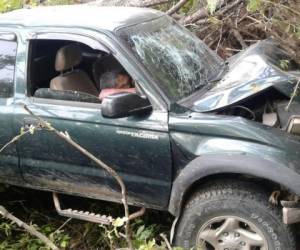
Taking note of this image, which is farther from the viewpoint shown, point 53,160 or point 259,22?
point 259,22

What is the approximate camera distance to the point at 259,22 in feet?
18.4

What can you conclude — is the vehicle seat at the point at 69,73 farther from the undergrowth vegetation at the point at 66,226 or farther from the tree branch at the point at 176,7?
the tree branch at the point at 176,7

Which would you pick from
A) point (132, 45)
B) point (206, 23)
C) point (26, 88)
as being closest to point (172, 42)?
point (132, 45)

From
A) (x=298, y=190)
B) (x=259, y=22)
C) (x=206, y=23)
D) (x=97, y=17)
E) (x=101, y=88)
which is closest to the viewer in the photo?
(x=298, y=190)

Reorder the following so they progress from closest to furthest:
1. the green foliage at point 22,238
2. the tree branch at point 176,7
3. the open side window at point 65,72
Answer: the open side window at point 65,72, the green foliage at point 22,238, the tree branch at point 176,7

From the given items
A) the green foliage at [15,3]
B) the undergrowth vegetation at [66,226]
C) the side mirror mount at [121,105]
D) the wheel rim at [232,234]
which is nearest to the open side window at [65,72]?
the side mirror mount at [121,105]

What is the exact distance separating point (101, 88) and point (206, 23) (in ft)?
7.58

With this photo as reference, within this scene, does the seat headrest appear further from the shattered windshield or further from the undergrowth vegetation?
the undergrowth vegetation

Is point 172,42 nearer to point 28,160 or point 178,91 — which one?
point 178,91

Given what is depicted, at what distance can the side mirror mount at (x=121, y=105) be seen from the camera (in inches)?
132

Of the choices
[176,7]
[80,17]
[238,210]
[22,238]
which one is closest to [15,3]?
[176,7]

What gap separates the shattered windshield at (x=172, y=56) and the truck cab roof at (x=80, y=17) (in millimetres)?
96

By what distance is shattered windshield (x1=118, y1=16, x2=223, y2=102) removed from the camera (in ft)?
12.2

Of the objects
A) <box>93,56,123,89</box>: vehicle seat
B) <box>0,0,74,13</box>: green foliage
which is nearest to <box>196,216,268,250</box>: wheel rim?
<box>93,56,123,89</box>: vehicle seat
